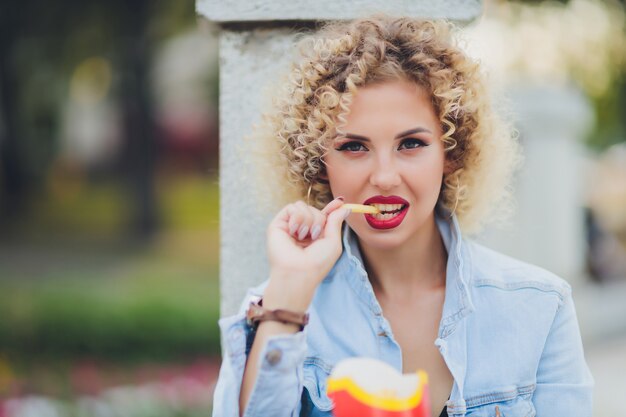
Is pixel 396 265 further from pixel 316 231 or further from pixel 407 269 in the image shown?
pixel 316 231

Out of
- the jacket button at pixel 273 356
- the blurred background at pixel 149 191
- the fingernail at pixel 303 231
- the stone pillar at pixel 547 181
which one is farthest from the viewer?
the stone pillar at pixel 547 181

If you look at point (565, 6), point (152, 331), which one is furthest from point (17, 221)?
point (565, 6)

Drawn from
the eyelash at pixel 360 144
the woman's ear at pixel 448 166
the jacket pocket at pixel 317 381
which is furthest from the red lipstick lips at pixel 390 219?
the jacket pocket at pixel 317 381

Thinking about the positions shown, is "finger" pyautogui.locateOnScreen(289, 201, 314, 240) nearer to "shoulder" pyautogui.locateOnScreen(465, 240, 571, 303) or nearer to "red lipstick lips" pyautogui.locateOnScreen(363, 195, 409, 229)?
"red lipstick lips" pyautogui.locateOnScreen(363, 195, 409, 229)

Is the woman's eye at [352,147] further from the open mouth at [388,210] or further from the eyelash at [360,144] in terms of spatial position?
the open mouth at [388,210]

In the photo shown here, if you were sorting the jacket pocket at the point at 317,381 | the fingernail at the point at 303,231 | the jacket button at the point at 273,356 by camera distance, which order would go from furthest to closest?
the jacket pocket at the point at 317,381 < the fingernail at the point at 303,231 < the jacket button at the point at 273,356

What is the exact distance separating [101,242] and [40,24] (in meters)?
4.53

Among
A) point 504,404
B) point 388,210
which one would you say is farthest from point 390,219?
point 504,404

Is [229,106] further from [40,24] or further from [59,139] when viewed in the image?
[59,139]

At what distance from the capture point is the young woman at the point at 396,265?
161cm

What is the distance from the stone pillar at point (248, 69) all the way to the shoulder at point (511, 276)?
650 mm

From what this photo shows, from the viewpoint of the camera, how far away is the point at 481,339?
1.79 m

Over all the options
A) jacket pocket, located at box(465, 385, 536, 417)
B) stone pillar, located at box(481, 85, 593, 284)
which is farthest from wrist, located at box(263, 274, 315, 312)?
stone pillar, located at box(481, 85, 593, 284)

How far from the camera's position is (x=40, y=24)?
37.6 feet
